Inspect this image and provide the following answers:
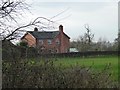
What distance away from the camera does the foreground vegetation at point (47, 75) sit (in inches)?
283

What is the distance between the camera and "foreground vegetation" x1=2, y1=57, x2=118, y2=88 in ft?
23.6

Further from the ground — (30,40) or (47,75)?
(30,40)

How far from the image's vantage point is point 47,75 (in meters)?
7.34

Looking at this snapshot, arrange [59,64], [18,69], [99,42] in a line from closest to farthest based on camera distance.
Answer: [18,69]
[59,64]
[99,42]

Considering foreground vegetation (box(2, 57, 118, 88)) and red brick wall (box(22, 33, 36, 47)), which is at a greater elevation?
red brick wall (box(22, 33, 36, 47))

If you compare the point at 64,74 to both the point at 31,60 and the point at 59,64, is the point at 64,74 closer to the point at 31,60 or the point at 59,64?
the point at 59,64

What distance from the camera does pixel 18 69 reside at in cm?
716

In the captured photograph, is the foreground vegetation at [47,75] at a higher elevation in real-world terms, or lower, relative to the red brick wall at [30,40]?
lower

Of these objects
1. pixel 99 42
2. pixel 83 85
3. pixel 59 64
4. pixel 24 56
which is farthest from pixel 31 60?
pixel 99 42

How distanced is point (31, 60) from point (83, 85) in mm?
1422

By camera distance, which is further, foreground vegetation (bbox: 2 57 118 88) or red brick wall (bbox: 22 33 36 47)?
red brick wall (bbox: 22 33 36 47)

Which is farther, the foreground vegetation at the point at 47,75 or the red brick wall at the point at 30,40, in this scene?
the red brick wall at the point at 30,40

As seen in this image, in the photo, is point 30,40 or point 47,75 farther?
point 30,40

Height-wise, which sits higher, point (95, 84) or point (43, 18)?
point (43, 18)
